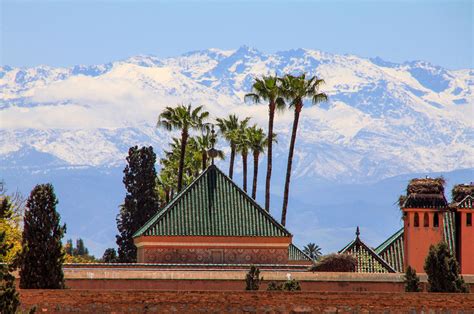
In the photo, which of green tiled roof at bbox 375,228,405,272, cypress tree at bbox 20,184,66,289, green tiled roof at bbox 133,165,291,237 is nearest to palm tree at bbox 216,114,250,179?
green tiled roof at bbox 133,165,291,237

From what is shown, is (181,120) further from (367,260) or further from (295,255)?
(367,260)


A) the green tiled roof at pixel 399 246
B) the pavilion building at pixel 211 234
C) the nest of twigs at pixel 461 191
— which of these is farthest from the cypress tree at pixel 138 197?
the nest of twigs at pixel 461 191

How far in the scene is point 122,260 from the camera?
4348 inches

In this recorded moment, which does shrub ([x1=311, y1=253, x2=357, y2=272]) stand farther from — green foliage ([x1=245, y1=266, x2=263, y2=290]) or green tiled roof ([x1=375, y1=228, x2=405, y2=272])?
green foliage ([x1=245, y1=266, x2=263, y2=290])

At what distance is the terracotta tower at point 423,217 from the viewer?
238 feet

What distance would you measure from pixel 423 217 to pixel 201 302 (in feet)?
Result: 97.6

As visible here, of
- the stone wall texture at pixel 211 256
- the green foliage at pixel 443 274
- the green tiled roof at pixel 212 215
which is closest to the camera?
the green foliage at pixel 443 274

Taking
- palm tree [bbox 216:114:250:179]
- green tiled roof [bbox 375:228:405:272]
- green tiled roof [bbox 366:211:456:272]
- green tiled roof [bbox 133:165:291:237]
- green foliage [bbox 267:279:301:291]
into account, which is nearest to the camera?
green foliage [bbox 267:279:301:291]

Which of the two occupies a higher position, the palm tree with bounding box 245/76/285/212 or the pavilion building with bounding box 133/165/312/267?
the palm tree with bounding box 245/76/285/212

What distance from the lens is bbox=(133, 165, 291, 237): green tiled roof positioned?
77.2 m

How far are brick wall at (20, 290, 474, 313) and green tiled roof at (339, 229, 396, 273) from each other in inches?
1000

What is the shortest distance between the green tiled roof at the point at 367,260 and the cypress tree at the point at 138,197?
40807 millimetres

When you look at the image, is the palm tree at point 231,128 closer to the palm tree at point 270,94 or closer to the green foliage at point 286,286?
the palm tree at point 270,94

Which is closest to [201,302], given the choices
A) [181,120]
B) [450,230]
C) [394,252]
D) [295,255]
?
[450,230]
